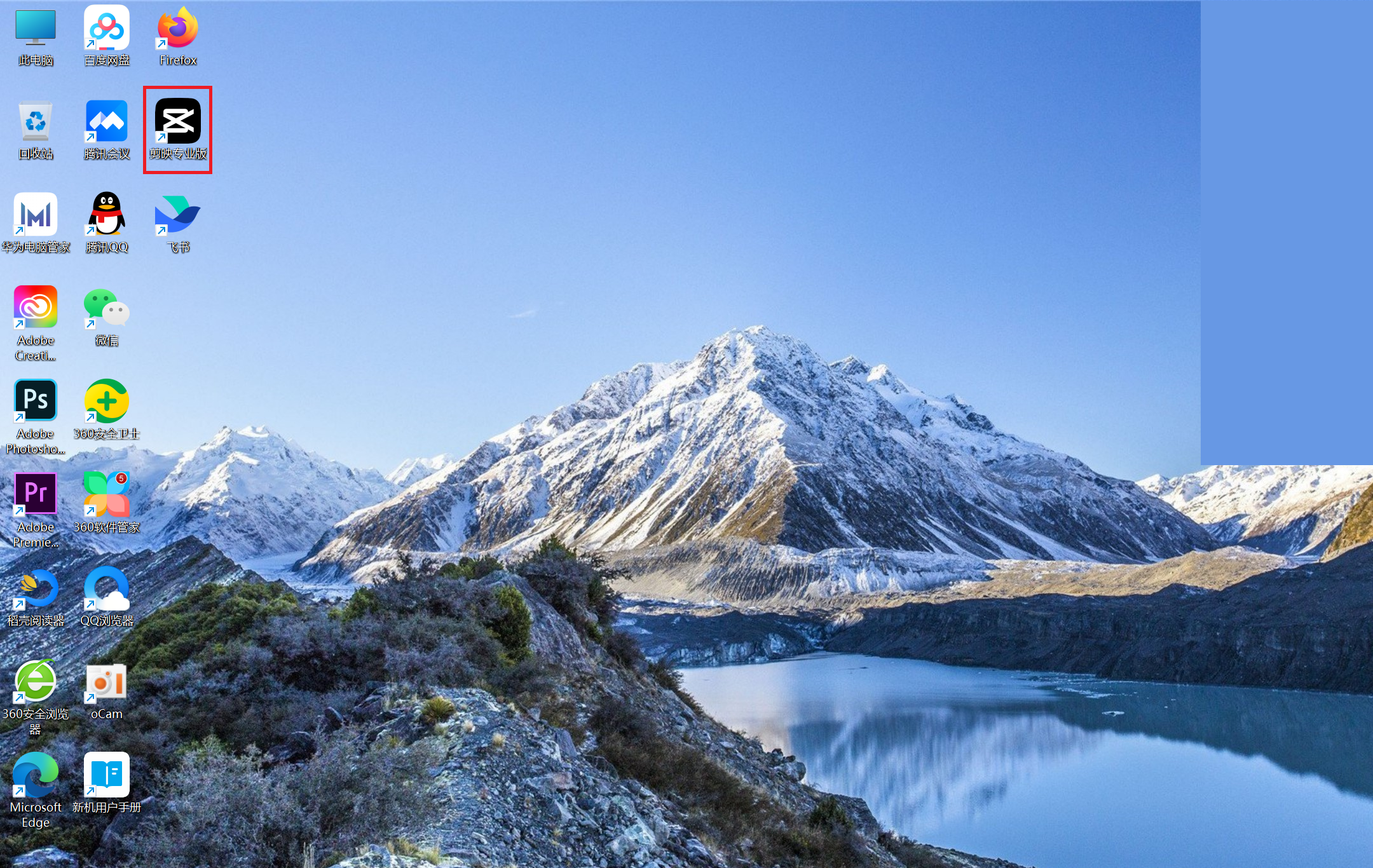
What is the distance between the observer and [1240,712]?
232 feet

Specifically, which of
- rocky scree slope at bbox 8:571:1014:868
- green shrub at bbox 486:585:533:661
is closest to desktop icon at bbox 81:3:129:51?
rocky scree slope at bbox 8:571:1014:868

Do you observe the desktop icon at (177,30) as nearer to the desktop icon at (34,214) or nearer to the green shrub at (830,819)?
the desktop icon at (34,214)

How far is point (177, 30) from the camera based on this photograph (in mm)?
10773

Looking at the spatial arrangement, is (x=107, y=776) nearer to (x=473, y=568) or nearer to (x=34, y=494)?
(x=34, y=494)

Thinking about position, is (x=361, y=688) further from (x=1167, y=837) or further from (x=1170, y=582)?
(x=1170, y=582)

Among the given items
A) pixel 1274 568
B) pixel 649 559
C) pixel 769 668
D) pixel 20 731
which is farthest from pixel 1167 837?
pixel 649 559

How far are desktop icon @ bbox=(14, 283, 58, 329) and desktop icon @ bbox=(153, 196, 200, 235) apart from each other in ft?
4.70

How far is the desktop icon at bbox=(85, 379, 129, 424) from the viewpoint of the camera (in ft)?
32.5

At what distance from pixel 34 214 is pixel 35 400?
2.11 metres

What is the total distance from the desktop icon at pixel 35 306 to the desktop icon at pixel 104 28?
2934mm

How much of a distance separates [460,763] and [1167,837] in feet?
124

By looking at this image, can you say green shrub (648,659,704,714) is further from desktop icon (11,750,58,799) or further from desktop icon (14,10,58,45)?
desktop icon (14,10,58,45)

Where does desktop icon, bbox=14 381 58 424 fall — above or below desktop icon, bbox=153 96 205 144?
below

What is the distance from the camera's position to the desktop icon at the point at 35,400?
960 centimetres
